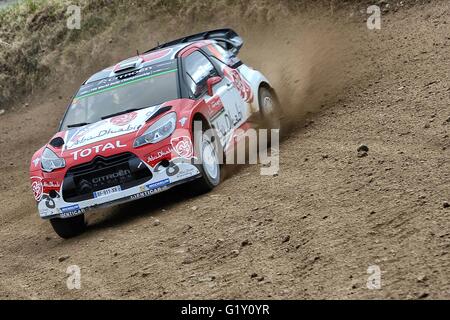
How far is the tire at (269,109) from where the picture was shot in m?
10.6

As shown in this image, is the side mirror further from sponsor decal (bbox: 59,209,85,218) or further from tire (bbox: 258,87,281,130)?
sponsor decal (bbox: 59,209,85,218)

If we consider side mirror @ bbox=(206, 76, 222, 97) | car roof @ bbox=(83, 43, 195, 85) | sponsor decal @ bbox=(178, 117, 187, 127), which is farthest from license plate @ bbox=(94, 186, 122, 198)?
car roof @ bbox=(83, 43, 195, 85)

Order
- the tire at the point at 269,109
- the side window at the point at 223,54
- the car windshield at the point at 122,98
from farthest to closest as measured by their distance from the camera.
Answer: the tire at the point at 269,109 → the side window at the point at 223,54 → the car windshield at the point at 122,98

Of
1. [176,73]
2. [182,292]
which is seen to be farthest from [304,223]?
[176,73]

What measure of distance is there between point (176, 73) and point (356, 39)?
543 centimetres

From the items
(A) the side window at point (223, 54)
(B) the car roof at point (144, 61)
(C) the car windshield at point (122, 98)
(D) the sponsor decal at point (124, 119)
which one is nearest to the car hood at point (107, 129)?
(D) the sponsor decal at point (124, 119)

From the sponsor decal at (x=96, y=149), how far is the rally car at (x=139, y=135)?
0.04 feet

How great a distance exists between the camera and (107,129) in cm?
861

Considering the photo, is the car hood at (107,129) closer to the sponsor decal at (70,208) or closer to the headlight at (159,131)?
the headlight at (159,131)

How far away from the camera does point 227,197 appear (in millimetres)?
8156

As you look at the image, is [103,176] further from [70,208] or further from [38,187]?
[38,187]

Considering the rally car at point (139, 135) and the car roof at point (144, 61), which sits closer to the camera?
the rally car at point (139, 135)
